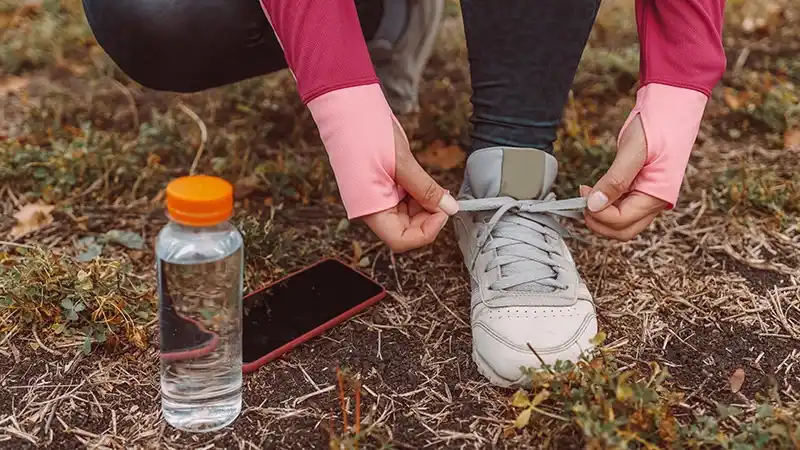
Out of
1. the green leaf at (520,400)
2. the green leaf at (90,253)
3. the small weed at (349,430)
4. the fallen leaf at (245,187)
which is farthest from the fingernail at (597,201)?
the green leaf at (90,253)

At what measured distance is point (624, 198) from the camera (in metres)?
1.41

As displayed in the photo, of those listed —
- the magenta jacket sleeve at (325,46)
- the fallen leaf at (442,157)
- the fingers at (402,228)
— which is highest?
the magenta jacket sleeve at (325,46)

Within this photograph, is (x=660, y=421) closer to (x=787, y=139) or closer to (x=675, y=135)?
(x=675, y=135)

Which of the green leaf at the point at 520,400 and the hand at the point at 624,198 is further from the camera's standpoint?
the hand at the point at 624,198

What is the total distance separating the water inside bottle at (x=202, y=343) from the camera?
47.2 inches

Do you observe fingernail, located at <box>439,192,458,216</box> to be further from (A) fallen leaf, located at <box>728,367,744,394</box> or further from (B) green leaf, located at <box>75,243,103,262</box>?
(B) green leaf, located at <box>75,243,103,262</box>

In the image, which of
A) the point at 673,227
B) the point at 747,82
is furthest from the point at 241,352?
the point at 747,82

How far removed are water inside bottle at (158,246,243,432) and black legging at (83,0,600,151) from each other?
541 mm

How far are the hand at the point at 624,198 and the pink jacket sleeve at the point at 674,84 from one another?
0.05 ft

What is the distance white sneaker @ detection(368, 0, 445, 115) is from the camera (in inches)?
74.8

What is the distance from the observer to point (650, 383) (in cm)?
125

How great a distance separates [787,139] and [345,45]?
128 centimetres

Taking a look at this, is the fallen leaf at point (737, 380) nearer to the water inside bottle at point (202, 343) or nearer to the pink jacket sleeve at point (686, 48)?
the pink jacket sleeve at point (686, 48)

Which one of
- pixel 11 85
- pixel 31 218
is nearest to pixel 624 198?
pixel 31 218
